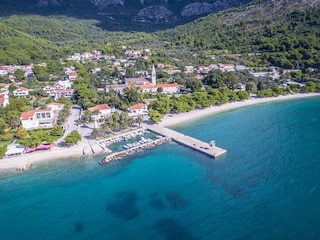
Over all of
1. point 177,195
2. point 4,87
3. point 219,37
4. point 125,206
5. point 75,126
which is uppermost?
point 219,37

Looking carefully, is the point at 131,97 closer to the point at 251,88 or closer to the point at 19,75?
the point at 251,88

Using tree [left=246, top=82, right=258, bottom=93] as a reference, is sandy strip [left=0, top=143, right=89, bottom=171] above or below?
below

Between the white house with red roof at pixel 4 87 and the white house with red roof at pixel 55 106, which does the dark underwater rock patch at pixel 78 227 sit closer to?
the white house with red roof at pixel 55 106

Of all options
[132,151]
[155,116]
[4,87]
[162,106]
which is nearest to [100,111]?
[155,116]

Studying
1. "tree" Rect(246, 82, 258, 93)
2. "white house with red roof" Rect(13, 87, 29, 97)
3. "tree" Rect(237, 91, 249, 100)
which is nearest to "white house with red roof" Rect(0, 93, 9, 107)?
"white house with red roof" Rect(13, 87, 29, 97)

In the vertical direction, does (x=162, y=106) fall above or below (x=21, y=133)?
above

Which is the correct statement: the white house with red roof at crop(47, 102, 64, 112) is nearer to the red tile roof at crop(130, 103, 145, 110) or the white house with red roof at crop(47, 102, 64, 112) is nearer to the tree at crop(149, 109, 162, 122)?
the red tile roof at crop(130, 103, 145, 110)

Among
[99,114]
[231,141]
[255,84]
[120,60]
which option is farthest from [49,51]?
[231,141]
